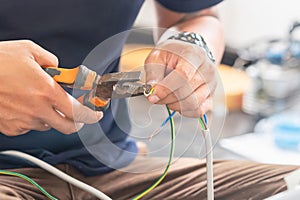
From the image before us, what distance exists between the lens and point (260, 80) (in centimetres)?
190

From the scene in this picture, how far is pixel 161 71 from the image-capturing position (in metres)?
0.69

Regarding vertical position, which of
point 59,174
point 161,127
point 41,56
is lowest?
point 59,174

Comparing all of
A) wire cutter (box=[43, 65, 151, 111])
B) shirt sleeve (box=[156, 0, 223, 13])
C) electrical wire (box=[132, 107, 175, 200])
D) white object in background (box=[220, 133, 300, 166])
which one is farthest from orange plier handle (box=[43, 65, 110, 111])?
white object in background (box=[220, 133, 300, 166])

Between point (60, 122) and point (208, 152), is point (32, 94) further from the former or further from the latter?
point (208, 152)

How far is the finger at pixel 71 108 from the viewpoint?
0.63 meters

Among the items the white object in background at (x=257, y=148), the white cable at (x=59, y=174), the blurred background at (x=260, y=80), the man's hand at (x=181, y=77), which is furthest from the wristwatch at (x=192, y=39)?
the white object in background at (x=257, y=148)

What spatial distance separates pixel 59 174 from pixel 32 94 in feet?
0.60

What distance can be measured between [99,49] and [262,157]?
0.95 meters

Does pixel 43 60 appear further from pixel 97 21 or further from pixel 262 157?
pixel 262 157

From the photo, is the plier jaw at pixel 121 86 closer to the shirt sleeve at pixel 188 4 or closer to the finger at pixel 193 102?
the finger at pixel 193 102

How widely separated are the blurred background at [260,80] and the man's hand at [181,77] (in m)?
0.16

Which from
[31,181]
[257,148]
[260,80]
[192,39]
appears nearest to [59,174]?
[31,181]

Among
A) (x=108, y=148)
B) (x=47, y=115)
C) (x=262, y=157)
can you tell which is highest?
(x=47, y=115)

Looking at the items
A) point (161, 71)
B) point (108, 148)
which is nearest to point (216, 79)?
point (161, 71)
